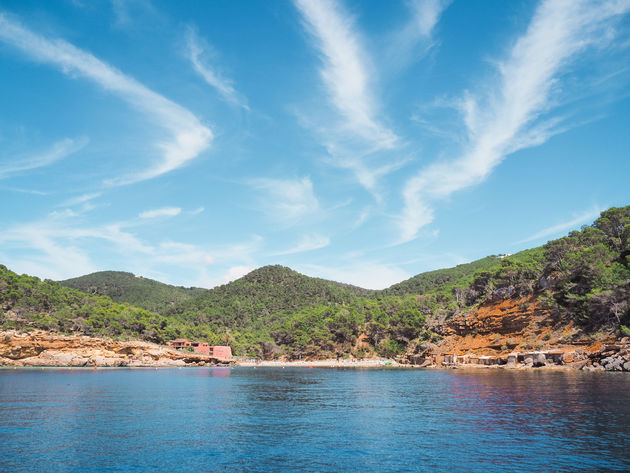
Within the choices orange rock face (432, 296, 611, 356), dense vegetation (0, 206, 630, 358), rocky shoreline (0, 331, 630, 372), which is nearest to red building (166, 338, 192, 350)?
dense vegetation (0, 206, 630, 358)

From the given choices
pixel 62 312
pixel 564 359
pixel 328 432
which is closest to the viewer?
pixel 328 432

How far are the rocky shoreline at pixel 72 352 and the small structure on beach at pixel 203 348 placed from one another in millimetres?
19962

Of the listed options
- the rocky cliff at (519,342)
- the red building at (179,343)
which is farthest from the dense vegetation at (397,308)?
the red building at (179,343)

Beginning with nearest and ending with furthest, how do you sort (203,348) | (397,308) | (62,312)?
1. (62,312)
2. (203,348)
3. (397,308)

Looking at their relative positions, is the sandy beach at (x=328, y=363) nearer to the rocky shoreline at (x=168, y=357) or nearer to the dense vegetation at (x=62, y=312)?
the rocky shoreline at (x=168, y=357)

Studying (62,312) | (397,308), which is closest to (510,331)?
(397,308)

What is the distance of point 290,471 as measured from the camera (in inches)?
704

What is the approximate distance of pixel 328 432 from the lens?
25875 mm

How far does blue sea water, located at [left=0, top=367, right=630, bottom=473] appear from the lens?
62.1ft

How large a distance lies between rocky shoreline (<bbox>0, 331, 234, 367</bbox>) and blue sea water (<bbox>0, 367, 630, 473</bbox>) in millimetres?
69098

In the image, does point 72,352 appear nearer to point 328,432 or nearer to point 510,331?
point 328,432

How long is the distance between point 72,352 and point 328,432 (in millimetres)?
102723

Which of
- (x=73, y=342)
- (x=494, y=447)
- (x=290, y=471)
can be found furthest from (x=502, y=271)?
(x=73, y=342)

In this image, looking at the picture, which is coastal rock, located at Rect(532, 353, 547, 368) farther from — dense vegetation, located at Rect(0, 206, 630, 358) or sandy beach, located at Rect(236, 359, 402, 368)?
sandy beach, located at Rect(236, 359, 402, 368)
